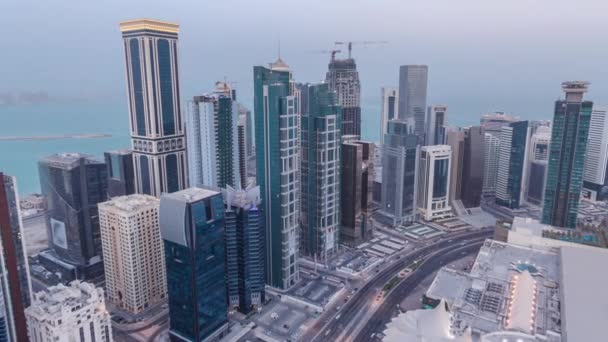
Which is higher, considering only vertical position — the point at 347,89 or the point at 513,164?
the point at 347,89

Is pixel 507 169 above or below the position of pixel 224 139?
below

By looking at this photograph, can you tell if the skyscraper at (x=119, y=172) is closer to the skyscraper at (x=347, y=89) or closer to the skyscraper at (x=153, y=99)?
the skyscraper at (x=153, y=99)

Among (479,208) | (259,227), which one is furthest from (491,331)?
(479,208)

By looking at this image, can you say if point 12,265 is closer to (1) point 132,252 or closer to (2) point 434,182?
(1) point 132,252

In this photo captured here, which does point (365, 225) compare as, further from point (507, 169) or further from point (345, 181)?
point (507, 169)

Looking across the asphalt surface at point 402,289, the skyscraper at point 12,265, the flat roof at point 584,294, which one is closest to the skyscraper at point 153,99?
the skyscraper at point 12,265

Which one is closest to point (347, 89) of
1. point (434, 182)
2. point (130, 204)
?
point (434, 182)

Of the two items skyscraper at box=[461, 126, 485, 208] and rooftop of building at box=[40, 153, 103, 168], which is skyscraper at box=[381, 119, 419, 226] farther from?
rooftop of building at box=[40, 153, 103, 168]
